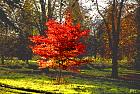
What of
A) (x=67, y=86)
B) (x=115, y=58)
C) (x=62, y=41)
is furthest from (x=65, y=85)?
(x=115, y=58)

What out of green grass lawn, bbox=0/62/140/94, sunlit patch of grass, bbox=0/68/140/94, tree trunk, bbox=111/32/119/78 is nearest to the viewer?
green grass lawn, bbox=0/62/140/94

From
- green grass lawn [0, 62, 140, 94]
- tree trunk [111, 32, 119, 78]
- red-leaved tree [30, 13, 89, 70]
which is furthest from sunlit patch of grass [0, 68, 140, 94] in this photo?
tree trunk [111, 32, 119, 78]

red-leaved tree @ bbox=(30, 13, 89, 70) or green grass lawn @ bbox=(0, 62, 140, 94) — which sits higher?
red-leaved tree @ bbox=(30, 13, 89, 70)

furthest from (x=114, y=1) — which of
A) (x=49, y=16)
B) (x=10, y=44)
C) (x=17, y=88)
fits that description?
(x=10, y=44)

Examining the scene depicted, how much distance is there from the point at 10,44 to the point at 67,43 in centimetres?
3579

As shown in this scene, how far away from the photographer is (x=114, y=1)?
141 ft

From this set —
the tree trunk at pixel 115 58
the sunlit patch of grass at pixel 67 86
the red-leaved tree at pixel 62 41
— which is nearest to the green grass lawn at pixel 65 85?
the sunlit patch of grass at pixel 67 86

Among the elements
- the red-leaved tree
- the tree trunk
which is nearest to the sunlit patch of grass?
the red-leaved tree

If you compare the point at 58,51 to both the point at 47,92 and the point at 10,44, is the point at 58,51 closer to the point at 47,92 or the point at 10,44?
the point at 47,92

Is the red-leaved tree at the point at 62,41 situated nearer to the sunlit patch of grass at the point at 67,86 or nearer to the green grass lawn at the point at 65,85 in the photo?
the sunlit patch of grass at the point at 67,86

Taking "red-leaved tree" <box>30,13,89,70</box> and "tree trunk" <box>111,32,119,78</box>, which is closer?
"red-leaved tree" <box>30,13,89,70</box>

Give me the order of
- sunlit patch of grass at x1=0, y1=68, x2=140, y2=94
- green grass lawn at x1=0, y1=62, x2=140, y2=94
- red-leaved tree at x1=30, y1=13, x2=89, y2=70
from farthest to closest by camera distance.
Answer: red-leaved tree at x1=30, y1=13, x2=89, y2=70 → sunlit patch of grass at x1=0, y1=68, x2=140, y2=94 → green grass lawn at x1=0, y1=62, x2=140, y2=94

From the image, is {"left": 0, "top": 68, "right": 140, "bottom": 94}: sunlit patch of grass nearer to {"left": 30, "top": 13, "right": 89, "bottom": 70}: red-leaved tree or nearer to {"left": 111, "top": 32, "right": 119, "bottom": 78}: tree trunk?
{"left": 30, "top": 13, "right": 89, "bottom": 70}: red-leaved tree

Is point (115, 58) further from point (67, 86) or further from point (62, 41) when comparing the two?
point (67, 86)
